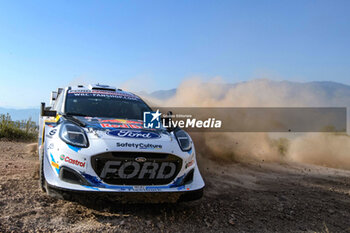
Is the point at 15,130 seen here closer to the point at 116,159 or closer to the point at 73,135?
the point at 73,135

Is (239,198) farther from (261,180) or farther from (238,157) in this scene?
(238,157)

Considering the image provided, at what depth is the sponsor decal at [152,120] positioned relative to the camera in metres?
4.02

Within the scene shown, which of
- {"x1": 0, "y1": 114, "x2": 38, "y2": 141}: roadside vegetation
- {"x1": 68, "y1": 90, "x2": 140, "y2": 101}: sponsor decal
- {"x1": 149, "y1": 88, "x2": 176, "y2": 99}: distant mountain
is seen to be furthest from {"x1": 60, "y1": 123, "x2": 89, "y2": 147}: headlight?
{"x1": 149, "y1": 88, "x2": 176, "y2": 99}: distant mountain

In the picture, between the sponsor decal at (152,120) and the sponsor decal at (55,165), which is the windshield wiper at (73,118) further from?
the sponsor decal at (152,120)

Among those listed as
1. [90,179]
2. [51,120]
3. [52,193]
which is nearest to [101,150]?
[90,179]

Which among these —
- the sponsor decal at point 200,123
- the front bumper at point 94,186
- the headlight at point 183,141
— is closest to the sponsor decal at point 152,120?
the headlight at point 183,141

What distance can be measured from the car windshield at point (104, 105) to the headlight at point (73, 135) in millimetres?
768

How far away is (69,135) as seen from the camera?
10.5ft

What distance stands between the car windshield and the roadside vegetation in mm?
8205

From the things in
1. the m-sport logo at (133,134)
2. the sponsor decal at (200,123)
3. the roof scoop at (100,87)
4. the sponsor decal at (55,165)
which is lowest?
the sponsor decal at (200,123)

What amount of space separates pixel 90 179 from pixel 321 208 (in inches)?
131

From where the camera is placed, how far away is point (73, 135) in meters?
3.21

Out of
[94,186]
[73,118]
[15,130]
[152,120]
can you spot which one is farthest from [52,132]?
[15,130]

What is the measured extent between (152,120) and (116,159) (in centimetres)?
140
